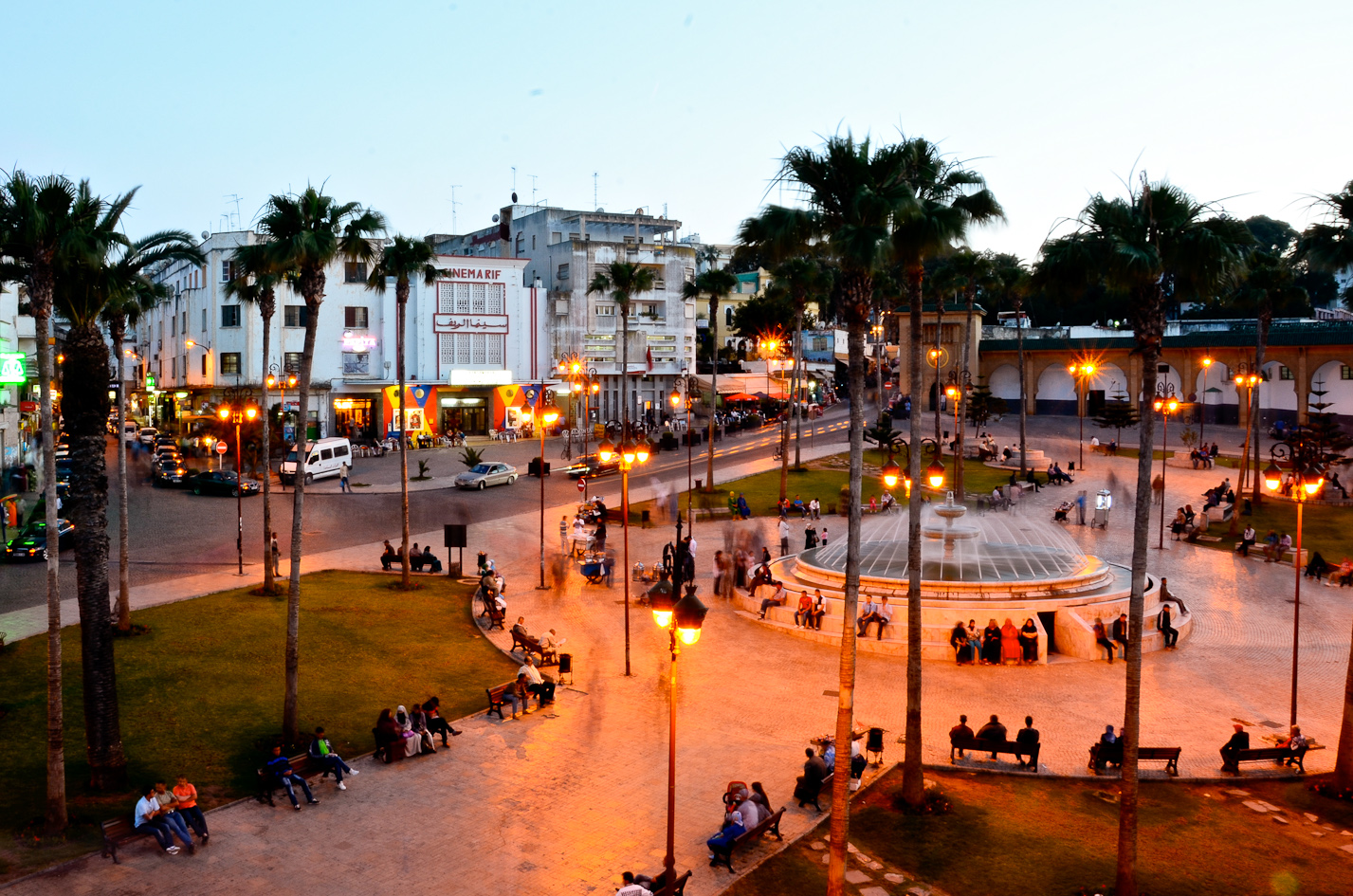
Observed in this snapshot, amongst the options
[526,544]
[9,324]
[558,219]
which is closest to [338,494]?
[526,544]

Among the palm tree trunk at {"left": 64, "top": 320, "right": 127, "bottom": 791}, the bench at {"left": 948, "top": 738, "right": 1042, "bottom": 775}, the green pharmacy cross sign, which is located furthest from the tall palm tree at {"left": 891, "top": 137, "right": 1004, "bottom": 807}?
the green pharmacy cross sign

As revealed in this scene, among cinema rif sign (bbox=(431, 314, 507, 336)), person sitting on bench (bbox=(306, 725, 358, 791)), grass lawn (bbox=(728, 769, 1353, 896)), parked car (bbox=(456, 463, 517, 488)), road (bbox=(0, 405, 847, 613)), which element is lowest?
grass lawn (bbox=(728, 769, 1353, 896))

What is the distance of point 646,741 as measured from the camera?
2006 centimetres

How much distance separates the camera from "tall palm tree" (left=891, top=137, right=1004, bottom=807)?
1500 centimetres

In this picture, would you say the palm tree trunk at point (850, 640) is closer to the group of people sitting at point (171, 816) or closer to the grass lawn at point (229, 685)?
the group of people sitting at point (171, 816)

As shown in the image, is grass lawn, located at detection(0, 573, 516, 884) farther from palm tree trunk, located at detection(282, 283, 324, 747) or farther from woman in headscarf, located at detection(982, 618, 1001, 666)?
woman in headscarf, located at detection(982, 618, 1001, 666)

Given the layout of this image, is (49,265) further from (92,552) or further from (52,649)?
(52,649)

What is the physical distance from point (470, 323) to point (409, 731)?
2356 inches

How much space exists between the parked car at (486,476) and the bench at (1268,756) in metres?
40.2

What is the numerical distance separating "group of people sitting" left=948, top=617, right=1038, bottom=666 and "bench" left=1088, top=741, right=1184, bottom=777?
21.7ft

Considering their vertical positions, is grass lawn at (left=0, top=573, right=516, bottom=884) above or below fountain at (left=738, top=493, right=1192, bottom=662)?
below

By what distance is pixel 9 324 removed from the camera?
51.6m

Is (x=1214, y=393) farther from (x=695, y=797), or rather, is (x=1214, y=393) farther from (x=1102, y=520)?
(x=695, y=797)

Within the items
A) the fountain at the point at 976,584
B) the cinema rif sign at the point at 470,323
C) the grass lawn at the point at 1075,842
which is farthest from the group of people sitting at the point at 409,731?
the cinema rif sign at the point at 470,323
